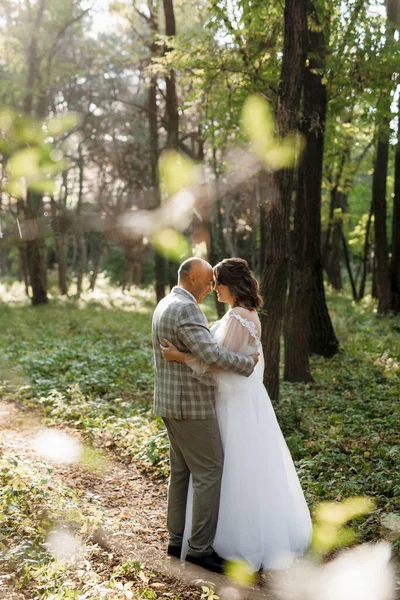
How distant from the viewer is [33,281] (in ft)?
84.6

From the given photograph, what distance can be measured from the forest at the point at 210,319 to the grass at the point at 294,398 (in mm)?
39

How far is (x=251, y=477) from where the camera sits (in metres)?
5.05

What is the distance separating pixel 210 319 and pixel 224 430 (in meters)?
18.3

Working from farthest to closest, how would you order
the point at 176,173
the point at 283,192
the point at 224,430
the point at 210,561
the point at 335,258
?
the point at 335,258
the point at 176,173
the point at 283,192
the point at 224,430
the point at 210,561

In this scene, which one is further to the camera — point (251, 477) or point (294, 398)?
point (294, 398)

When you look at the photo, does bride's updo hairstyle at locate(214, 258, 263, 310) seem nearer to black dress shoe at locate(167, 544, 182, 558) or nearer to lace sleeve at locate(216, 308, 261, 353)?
lace sleeve at locate(216, 308, 261, 353)

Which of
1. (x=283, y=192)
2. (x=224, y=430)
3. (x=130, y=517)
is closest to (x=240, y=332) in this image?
(x=224, y=430)

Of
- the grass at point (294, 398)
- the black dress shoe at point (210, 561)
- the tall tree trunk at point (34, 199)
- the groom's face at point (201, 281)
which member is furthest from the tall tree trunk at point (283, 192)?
the tall tree trunk at point (34, 199)

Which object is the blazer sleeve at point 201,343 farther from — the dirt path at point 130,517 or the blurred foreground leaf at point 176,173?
the blurred foreground leaf at point 176,173

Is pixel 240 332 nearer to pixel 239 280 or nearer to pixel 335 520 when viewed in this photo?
pixel 239 280

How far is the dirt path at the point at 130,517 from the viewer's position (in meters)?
4.72

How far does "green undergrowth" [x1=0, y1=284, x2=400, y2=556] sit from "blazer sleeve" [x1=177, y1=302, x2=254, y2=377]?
83.1 inches

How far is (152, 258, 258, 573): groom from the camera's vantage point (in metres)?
4.95

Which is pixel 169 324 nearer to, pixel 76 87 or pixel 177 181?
pixel 177 181
